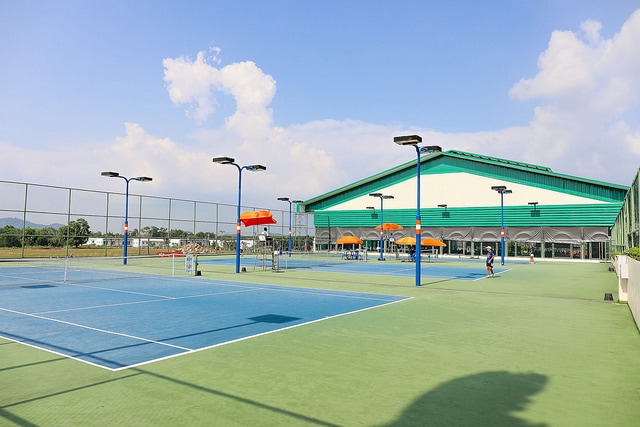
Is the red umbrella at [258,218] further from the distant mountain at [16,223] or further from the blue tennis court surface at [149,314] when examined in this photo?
the distant mountain at [16,223]

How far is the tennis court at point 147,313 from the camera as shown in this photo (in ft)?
29.5

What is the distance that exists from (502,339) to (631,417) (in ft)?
14.3

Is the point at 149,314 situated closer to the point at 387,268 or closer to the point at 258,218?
the point at 258,218

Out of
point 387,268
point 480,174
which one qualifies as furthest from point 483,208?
point 387,268

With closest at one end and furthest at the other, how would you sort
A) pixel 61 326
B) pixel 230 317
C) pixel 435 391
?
pixel 435 391 → pixel 61 326 → pixel 230 317

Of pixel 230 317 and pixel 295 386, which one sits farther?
pixel 230 317

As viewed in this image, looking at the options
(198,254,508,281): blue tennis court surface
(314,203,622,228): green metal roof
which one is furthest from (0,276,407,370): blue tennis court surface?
(314,203,622,228): green metal roof

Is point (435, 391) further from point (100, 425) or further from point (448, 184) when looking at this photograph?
point (448, 184)

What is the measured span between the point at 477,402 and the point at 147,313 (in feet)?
32.0

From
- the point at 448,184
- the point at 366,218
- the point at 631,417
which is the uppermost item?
the point at 448,184

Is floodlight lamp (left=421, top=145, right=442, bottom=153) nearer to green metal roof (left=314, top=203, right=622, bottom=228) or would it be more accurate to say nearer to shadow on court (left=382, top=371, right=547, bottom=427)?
shadow on court (left=382, top=371, right=547, bottom=427)

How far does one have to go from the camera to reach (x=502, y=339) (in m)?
9.95

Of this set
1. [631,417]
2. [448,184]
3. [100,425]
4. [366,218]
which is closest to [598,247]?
[448,184]

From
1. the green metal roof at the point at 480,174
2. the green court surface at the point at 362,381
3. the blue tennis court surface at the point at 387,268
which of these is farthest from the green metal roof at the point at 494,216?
the green court surface at the point at 362,381
